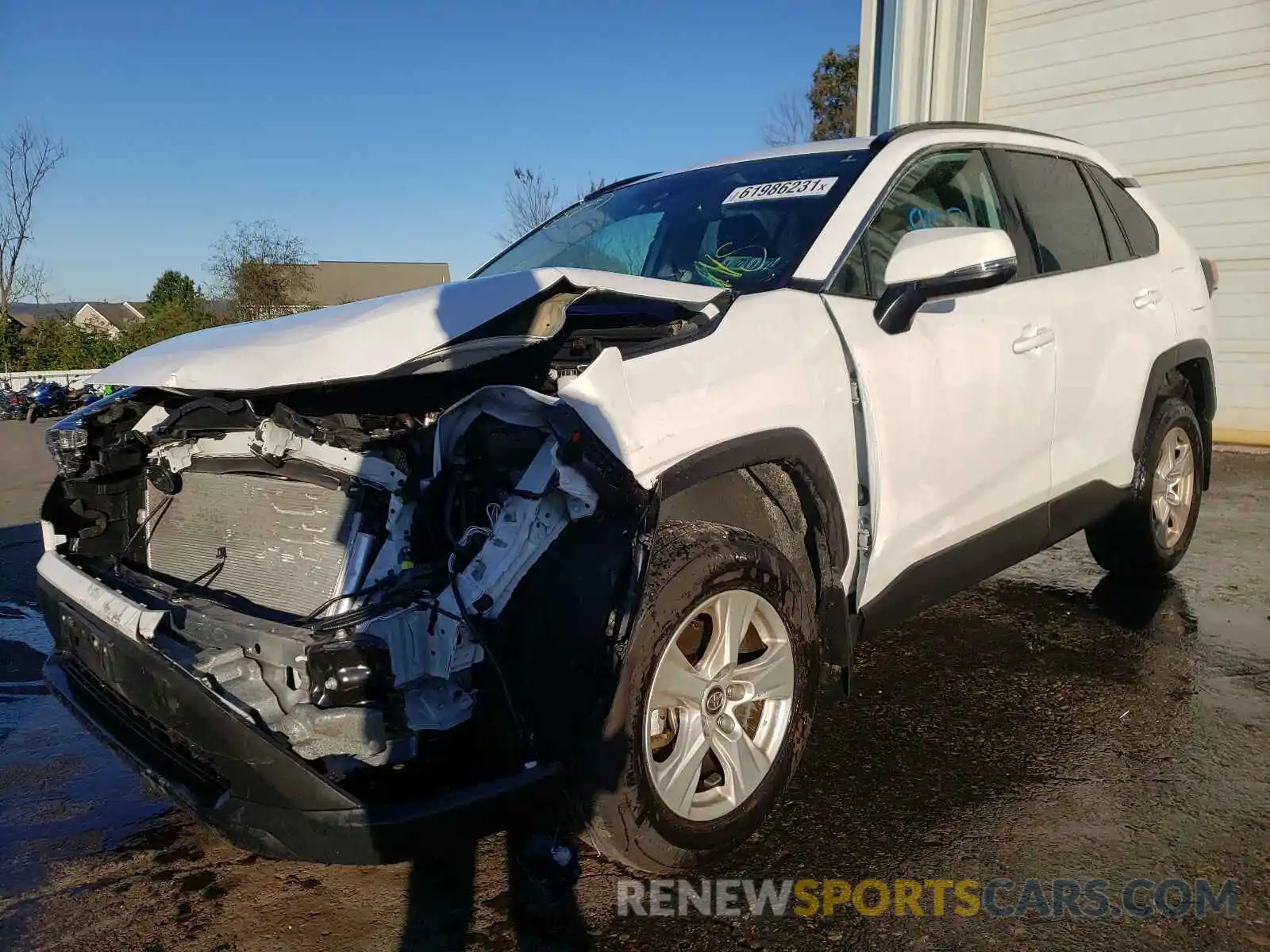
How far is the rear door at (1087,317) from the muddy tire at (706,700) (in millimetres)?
1558

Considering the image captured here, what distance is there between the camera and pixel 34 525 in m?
7.73

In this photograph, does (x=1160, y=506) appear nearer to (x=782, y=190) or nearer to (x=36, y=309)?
(x=782, y=190)

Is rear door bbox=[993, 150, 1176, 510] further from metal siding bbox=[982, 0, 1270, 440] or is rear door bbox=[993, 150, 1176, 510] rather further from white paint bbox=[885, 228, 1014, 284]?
metal siding bbox=[982, 0, 1270, 440]

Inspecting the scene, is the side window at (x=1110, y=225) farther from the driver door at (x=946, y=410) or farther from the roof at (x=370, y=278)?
the roof at (x=370, y=278)

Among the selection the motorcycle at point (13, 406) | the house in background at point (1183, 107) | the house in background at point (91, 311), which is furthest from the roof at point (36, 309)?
the house in background at point (1183, 107)

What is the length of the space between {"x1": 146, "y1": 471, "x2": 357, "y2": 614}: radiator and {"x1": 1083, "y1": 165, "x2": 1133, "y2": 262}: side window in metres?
3.38

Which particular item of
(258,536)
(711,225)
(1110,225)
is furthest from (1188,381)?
(258,536)

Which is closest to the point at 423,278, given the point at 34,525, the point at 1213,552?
the point at 34,525

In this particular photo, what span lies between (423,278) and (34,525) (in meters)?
44.1

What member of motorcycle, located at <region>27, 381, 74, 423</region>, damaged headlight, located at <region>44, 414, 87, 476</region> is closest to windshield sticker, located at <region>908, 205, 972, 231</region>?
damaged headlight, located at <region>44, 414, 87, 476</region>

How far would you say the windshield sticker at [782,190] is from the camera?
10.2ft

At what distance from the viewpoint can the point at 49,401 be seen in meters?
24.2

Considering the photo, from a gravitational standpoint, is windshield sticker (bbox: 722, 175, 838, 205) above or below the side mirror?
above

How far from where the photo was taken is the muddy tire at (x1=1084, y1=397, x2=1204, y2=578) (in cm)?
417
